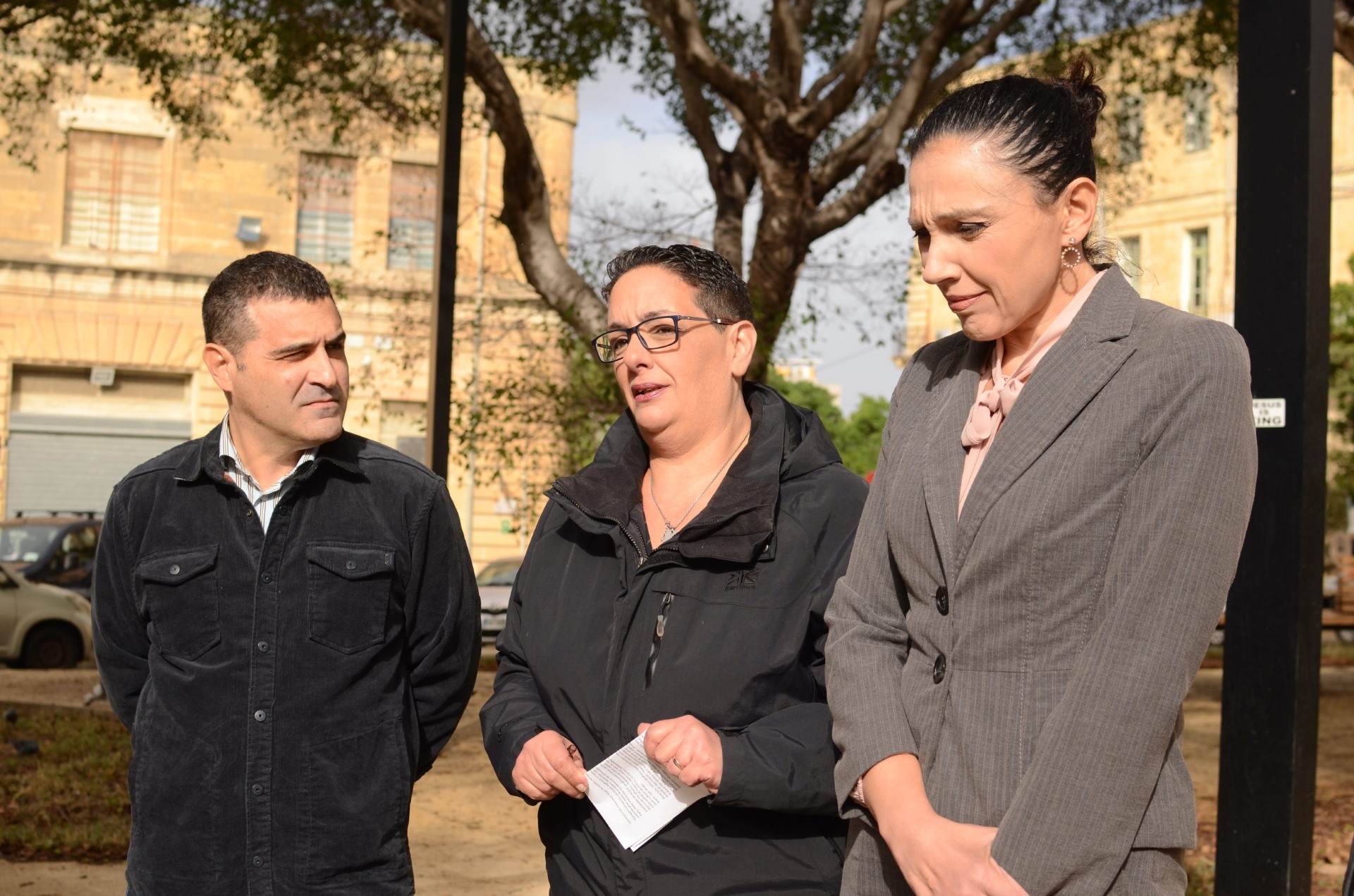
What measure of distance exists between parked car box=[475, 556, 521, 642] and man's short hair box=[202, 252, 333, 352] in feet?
45.0

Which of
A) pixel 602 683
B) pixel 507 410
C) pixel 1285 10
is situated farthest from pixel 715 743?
pixel 507 410

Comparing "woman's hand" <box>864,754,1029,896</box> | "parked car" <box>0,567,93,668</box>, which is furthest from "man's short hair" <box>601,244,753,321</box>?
"parked car" <box>0,567,93,668</box>

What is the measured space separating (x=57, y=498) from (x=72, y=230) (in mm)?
5916

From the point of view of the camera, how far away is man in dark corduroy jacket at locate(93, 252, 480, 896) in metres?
2.99

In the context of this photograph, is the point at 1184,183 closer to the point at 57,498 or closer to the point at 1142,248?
the point at 1142,248

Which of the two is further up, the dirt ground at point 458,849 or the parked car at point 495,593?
the parked car at point 495,593

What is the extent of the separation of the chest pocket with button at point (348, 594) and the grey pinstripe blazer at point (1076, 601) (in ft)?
4.04

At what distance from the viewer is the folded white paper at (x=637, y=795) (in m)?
2.66

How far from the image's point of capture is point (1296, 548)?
4.79 metres

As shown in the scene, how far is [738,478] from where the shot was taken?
2.94 meters

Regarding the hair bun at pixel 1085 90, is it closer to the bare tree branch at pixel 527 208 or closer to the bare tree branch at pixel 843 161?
the bare tree branch at pixel 527 208

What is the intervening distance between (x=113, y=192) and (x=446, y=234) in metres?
25.6

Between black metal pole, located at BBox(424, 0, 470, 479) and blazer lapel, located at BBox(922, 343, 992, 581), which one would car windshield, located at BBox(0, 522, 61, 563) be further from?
blazer lapel, located at BBox(922, 343, 992, 581)

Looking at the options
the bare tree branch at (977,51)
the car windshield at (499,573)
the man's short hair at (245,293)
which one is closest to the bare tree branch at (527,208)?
the bare tree branch at (977,51)
